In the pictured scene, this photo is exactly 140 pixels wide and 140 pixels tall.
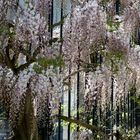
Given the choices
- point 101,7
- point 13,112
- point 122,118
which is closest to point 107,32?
point 101,7

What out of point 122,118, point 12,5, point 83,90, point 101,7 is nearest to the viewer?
point 12,5

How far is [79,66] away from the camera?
338cm

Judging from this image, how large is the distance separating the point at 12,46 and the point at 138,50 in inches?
44.4

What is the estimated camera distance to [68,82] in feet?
11.0

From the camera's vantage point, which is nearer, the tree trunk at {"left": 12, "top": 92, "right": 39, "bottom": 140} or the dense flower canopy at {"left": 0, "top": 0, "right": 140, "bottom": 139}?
the dense flower canopy at {"left": 0, "top": 0, "right": 140, "bottom": 139}

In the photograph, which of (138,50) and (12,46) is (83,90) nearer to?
(138,50)

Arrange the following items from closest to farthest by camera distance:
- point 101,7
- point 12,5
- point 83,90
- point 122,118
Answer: point 12,5 → point 101,7 → point 83,90 → point 122,118

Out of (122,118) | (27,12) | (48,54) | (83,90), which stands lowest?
(122,118)

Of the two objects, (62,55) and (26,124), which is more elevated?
(62,55)

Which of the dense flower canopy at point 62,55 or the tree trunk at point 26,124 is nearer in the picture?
the dense flower canopy at point 62,55

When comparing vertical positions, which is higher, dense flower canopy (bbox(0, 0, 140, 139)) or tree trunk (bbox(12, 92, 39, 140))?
dense flower canopy (bbox(0, 0, 140, 139))

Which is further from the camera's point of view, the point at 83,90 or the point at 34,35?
the point at 83,90

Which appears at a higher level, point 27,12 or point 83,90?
point 27,12

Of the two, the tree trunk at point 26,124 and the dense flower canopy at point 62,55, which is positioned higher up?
the dense flower canopy at point 62,55
